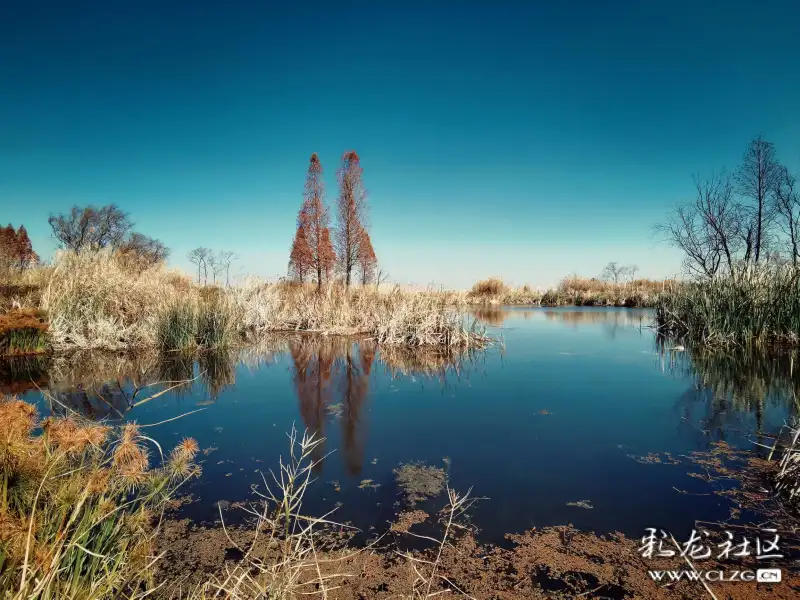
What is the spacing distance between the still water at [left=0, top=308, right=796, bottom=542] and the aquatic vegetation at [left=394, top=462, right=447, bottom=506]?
Answer: 6 cm

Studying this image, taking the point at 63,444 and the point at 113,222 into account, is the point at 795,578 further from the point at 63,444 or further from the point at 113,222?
the point at 113,222

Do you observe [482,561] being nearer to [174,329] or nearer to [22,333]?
[174,329]

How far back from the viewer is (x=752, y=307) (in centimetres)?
875

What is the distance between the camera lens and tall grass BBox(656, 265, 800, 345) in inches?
329

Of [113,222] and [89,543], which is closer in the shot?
[89,543]

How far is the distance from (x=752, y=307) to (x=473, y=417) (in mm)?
8372

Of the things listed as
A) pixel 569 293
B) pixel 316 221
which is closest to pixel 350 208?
pixel 316 221

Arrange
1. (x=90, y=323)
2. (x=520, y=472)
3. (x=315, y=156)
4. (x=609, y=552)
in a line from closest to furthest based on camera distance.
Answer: (x=609, y=552), (x=520, y=472), (x=90, y=323), (x=315, y=156)

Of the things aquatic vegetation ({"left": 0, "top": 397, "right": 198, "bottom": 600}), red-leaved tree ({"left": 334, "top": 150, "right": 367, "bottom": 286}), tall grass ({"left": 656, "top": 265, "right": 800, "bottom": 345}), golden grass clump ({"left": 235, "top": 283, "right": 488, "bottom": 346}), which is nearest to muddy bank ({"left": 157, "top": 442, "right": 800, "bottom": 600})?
aquatic vegetation ({"left": 0, "top": 397, "right": 198, "bottom": 600})

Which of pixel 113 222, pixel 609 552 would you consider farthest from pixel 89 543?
pixel 113 222

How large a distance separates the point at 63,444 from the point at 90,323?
8.41 m

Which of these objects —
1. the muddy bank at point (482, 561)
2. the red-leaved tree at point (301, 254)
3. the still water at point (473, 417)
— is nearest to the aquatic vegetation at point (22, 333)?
the still water at point (473, 417)

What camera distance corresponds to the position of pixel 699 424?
385 centimetres

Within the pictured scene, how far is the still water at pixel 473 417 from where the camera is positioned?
249 centimetres
